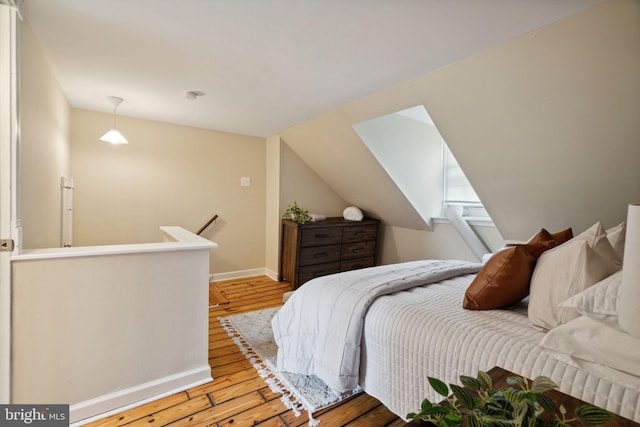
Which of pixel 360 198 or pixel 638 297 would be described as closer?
pixel 638 297

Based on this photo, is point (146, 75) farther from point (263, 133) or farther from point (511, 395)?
point (511, 395)

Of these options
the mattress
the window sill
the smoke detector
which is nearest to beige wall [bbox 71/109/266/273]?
the smoke detector

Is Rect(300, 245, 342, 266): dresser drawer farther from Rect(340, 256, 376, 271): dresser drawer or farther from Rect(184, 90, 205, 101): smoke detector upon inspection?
Rect(184, 90, 205, 101): smoke detector

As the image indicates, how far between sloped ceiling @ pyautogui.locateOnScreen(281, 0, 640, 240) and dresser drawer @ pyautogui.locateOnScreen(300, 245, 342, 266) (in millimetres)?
1718

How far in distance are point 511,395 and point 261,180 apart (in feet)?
13.5

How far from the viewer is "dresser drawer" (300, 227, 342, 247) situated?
3916mm

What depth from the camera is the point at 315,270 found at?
4051mm

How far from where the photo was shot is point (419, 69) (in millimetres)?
2088

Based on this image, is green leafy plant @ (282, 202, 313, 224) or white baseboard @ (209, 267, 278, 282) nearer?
green leafy plant @ (282, 202, 313, 224)

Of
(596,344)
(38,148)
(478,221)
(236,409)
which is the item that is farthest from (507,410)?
(478,221)

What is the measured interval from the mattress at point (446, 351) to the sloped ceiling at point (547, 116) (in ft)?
3.80

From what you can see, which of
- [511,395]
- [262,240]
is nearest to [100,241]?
[262,240]

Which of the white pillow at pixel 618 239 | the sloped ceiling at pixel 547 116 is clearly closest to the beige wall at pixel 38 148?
the sloped ceiling at pixel 547 116

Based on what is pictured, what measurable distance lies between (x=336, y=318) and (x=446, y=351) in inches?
23.0
